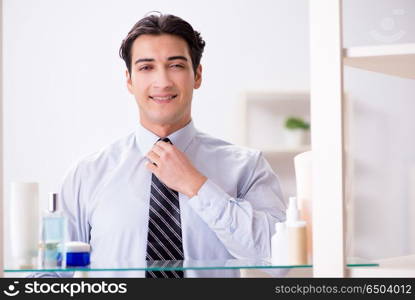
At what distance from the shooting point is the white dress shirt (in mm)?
1670

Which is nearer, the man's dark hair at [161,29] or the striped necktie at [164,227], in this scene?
the striped necktie at [164,227]

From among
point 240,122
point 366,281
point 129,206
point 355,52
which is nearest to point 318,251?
point 366,281

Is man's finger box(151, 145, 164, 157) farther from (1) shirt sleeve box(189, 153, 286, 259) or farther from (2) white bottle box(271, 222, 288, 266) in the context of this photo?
(2) white bottle box(271, 222, 288, 266)

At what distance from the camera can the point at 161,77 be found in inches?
74.0

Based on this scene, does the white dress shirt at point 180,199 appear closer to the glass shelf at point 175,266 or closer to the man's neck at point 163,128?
the man's neck at point 163,128

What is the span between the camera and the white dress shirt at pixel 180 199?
167cm

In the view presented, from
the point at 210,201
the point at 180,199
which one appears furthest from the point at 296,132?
the point at 210,201

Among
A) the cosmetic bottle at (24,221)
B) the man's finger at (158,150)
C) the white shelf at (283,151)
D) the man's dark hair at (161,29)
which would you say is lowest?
the cosmetic bottle at (24,221)

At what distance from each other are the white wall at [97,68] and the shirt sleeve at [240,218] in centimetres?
202

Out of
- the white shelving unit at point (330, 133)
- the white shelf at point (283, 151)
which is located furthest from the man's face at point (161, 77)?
the white shelf at point (283, 151)

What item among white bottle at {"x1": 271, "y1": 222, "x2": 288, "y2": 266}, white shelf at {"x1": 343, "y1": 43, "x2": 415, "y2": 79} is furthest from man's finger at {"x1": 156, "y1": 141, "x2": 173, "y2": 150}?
white shelf at {"x1": 343, "y1": 43, "x2": 415, "y2": 79}

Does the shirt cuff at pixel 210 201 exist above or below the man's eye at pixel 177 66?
below

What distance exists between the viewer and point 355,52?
3.73 feet

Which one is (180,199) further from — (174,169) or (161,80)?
(161,80)
